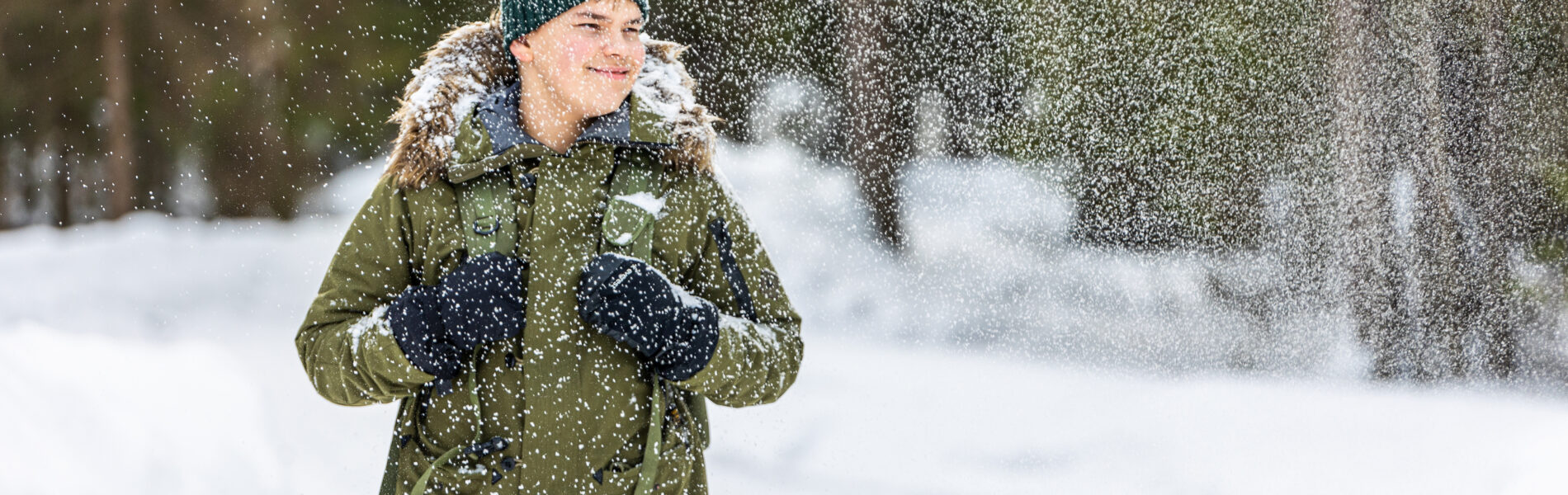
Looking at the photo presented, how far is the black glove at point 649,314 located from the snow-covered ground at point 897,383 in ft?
9.94

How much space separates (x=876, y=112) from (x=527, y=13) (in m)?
6.70

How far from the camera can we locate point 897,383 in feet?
22.2

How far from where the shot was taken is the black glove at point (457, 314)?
1796mm

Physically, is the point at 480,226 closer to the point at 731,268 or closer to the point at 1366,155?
the point at 731,268

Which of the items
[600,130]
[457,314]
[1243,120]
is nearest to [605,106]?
[600,130]

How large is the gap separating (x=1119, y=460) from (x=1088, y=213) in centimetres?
346

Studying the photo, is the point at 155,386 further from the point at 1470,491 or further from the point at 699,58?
the point at 1470,491

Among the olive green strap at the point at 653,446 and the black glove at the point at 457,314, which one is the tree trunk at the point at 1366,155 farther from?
the black glove at the point at 457,314

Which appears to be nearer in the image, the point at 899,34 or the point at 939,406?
the point at 939,406

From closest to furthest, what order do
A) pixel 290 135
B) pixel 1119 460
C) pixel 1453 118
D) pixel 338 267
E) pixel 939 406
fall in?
pixel 338 267, pixel 1119 460, pixel 939 406, pixel 1453 118, pixel 290 135

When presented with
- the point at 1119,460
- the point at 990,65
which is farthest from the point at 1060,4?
the point at 1119,460

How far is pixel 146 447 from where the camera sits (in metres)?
5.29

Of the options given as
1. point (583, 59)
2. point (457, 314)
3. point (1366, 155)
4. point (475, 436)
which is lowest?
point (475, 436)

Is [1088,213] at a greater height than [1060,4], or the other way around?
[1060,4]
